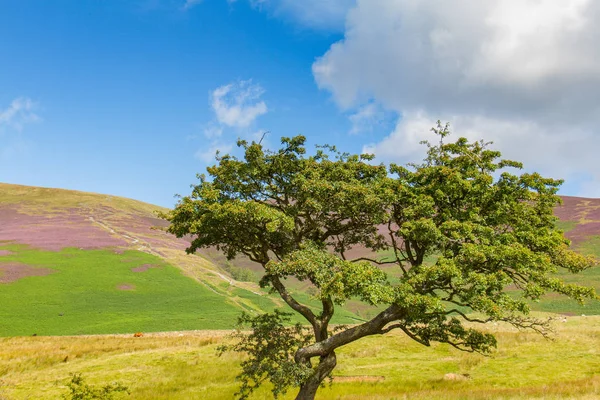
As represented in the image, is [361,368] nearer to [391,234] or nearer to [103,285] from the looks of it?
[391,234]

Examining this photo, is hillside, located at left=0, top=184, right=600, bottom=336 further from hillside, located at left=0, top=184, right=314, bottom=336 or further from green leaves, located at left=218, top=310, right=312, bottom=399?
green leaves, located at left=218, top=310, right=312, bottom=399

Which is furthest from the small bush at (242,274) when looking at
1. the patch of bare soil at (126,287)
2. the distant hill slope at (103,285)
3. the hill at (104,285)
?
the patch of bare soil at (126,287)

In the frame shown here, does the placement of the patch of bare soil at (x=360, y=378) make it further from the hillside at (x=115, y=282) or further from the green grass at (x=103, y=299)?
the hillside at (x=115, y=282)

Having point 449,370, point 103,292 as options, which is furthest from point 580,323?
point 103,292

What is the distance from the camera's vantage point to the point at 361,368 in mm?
35094

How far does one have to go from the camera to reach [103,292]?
7738 centimetres

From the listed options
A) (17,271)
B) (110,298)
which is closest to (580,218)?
(110,298)

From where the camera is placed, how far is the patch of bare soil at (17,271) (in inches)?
3063

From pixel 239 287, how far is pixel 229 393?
2584 inches

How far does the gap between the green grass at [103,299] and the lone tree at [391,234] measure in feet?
138

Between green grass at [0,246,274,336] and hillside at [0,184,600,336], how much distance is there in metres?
0.15

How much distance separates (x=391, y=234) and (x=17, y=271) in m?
87.7

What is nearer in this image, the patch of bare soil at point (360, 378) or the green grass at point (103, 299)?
the patch of bare soil at point (360, 378)

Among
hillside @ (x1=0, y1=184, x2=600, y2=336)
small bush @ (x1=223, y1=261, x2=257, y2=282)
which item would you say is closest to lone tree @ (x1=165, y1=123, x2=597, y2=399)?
hillside @ (x1=0, y1=184, x2=600, y2=336)
